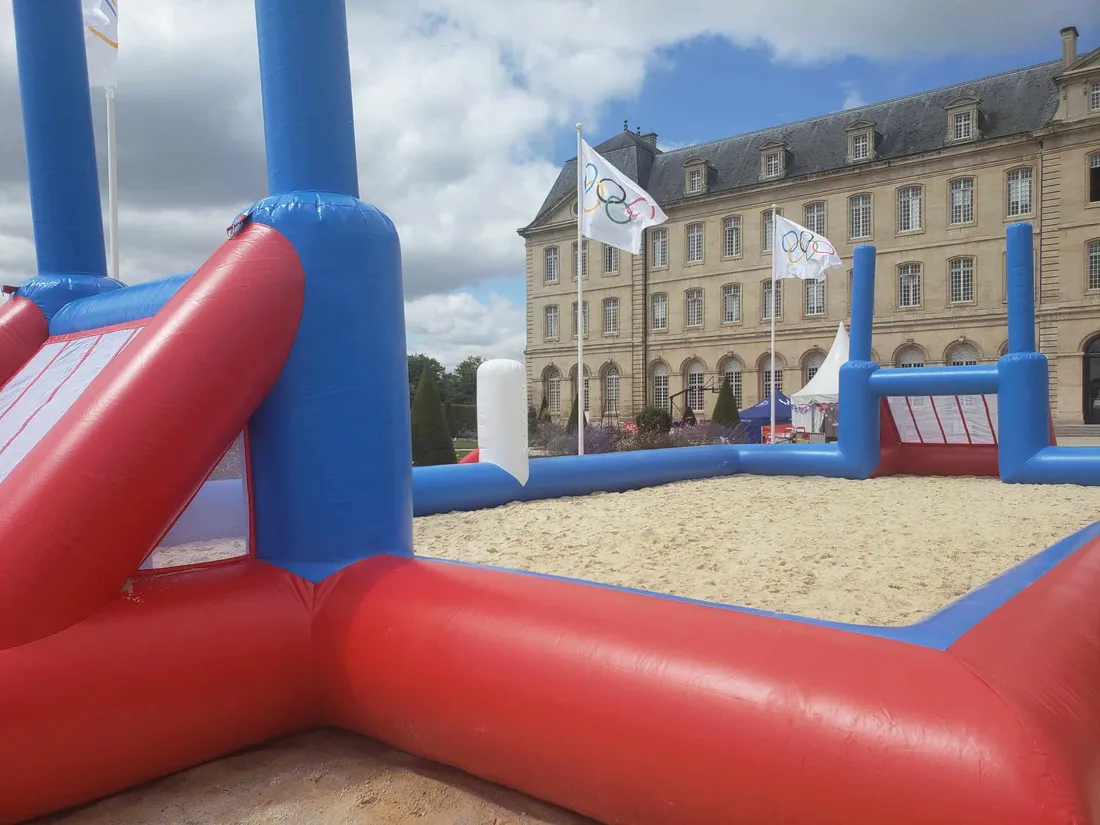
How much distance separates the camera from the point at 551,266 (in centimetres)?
3459

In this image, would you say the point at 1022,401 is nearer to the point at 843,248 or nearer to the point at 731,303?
the point at 843,248

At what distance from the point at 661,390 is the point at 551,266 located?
745cm

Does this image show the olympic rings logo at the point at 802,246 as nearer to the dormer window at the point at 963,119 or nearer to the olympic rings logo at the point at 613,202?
the olympic rings logo at the point at 613,202

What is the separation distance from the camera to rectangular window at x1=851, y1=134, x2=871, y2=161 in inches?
1098

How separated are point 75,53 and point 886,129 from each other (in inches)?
1188

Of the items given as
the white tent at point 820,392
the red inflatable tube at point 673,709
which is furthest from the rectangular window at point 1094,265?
the red inflatable tube at point 673,709

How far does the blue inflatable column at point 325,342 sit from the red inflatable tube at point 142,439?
0.31ft

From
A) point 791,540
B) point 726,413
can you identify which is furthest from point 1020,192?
point 791,540

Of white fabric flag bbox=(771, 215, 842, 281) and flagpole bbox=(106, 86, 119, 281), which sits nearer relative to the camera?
flagpole bbox=(106, 86, 119, 281)

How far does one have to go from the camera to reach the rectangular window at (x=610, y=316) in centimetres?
3353

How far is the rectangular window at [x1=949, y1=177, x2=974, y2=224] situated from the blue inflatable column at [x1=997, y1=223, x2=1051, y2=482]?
20.8 meters

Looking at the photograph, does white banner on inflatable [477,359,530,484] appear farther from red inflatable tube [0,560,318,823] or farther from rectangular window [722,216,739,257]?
rectangular window [722,216,739,257]

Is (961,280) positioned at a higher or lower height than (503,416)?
higher

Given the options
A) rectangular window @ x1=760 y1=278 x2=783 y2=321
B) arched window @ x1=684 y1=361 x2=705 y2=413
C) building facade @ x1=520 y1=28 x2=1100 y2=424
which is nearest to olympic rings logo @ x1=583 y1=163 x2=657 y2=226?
building facade @ x1=520 y1=28 x2=1100 y2=424
